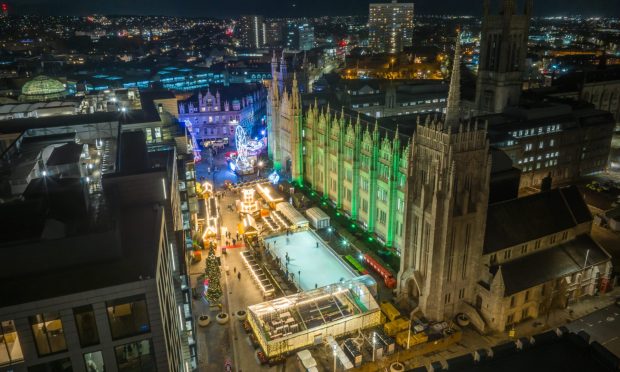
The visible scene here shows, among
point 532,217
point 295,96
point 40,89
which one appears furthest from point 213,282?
point 40,89

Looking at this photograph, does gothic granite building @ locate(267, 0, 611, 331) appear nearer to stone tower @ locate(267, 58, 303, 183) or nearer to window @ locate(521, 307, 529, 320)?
window @ locate(521, 307, 529, 320)

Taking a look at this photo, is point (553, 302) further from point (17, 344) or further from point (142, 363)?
point (17, 344)

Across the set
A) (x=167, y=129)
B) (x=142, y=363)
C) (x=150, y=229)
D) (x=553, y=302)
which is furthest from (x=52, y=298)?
(x=167, y=129)

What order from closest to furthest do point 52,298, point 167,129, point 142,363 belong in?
point 52,298
point 142,363
point 167,129

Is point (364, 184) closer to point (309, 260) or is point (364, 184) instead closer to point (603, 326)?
point (309, 260)

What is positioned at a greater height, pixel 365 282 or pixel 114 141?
pixel 114 141

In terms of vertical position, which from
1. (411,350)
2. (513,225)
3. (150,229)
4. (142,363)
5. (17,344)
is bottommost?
(411,350)
